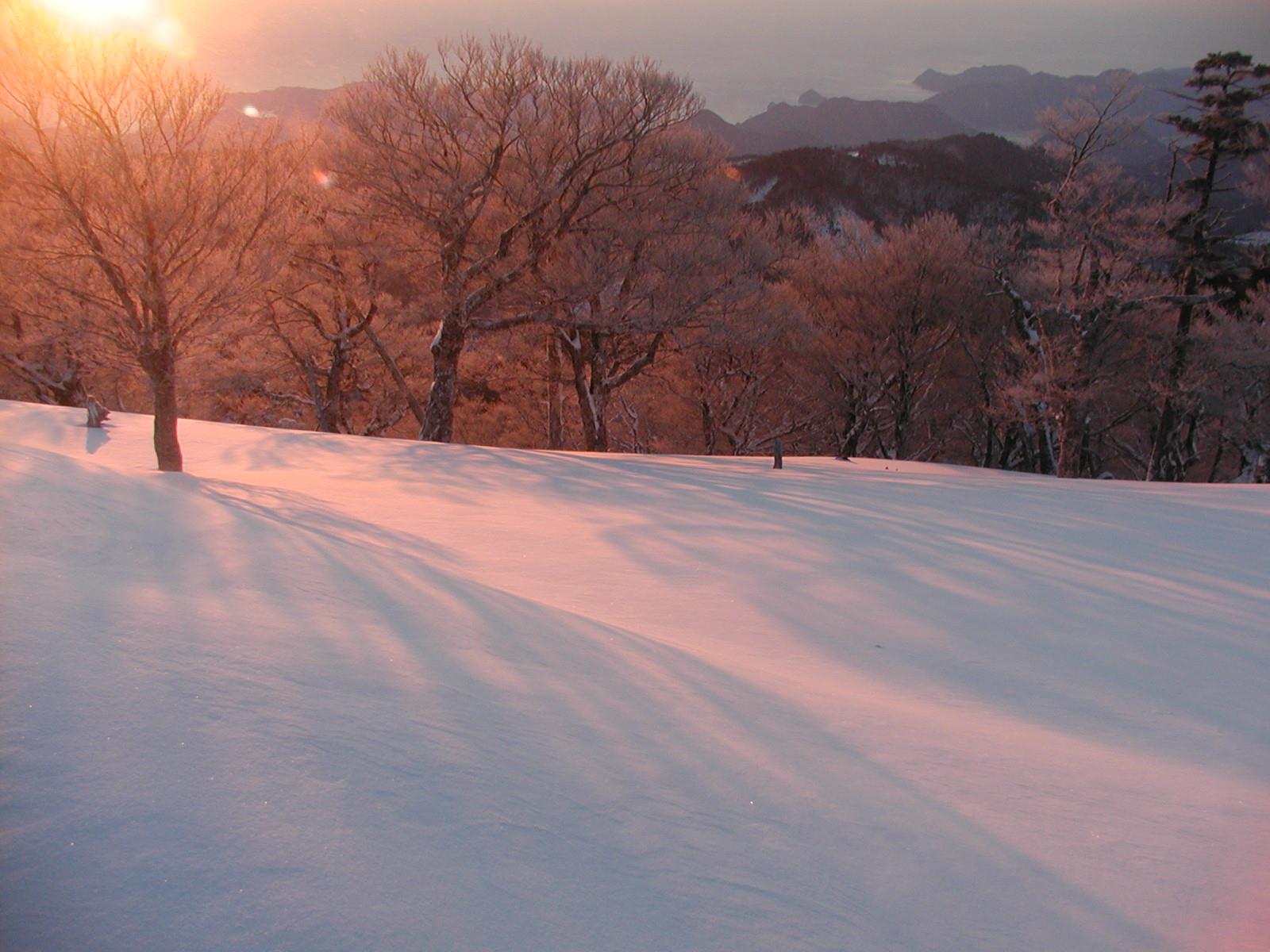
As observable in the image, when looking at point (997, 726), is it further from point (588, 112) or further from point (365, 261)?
point (365, 261)

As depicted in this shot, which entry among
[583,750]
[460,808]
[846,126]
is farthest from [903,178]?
[460,808]

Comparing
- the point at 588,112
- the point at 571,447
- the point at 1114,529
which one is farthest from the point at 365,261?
the point at 1114,529

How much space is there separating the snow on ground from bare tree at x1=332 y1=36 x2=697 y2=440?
1083 centimetres

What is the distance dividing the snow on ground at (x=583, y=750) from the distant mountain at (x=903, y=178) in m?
35.0

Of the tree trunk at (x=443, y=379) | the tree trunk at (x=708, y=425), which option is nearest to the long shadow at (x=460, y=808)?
the tree trunk at (x=443, y=379)

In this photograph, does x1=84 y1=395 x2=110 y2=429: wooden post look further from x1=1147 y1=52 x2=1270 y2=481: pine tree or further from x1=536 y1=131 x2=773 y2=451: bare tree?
x1=1147 y1=52 x2=1270 y2=481: pine tree

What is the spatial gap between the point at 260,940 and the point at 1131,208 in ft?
71.8

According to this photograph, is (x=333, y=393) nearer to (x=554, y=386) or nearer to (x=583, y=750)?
(x=554, y=386)

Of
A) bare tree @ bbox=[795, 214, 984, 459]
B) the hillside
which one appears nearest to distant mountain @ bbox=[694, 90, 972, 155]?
the hillside

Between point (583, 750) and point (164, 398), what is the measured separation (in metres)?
7.86

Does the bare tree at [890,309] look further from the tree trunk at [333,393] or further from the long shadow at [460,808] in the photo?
the long shadow at [460,808]

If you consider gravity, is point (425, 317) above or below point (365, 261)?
below

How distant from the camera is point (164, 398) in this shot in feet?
26.7

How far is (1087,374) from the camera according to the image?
61.9 ft
